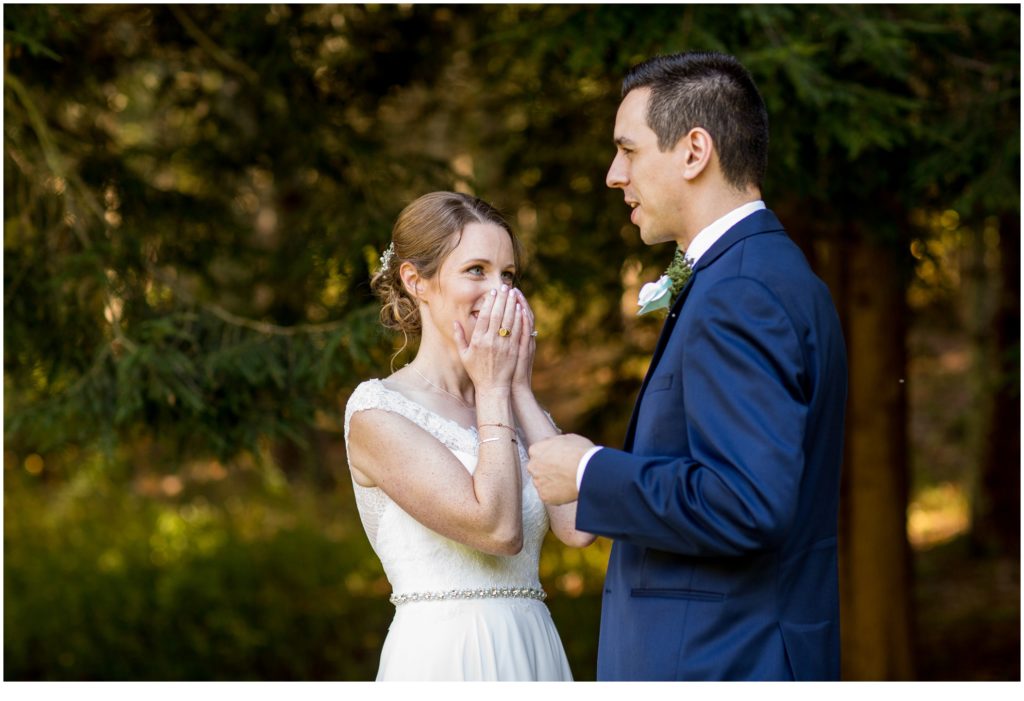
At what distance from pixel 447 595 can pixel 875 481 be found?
4.71 m

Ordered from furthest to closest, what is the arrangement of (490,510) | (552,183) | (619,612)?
(552,183), (490,510), (619,612)

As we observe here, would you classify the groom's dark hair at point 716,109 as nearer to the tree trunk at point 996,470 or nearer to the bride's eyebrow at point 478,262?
the bride's eyebrow at point 478,262

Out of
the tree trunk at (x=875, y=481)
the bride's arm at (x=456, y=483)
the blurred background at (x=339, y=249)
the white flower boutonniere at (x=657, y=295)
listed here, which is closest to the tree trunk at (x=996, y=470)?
the blurred background at (x=339, y=249)

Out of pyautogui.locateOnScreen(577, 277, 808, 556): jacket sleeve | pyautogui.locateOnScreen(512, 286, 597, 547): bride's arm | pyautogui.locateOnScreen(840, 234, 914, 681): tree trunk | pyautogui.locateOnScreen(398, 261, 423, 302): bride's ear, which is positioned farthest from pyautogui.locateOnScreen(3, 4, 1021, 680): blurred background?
pyautogui.locateOnScreen(577, 277, 808, 556): jacket sleeve

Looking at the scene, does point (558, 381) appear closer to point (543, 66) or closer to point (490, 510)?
point (543, 66)

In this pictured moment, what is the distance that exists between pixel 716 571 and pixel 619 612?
284 mm

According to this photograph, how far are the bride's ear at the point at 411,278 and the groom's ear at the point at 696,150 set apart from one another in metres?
1.03

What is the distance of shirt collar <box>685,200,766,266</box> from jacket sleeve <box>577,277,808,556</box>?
0.19 meters

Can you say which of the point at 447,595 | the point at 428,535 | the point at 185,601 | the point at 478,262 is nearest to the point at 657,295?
the point at 478,262

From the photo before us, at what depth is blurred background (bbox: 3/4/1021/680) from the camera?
15.6ft

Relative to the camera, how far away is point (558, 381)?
16.4 m

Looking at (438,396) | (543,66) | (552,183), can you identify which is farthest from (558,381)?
(438,396)

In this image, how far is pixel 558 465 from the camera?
229 cm

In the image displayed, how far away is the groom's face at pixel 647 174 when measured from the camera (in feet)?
7.89
